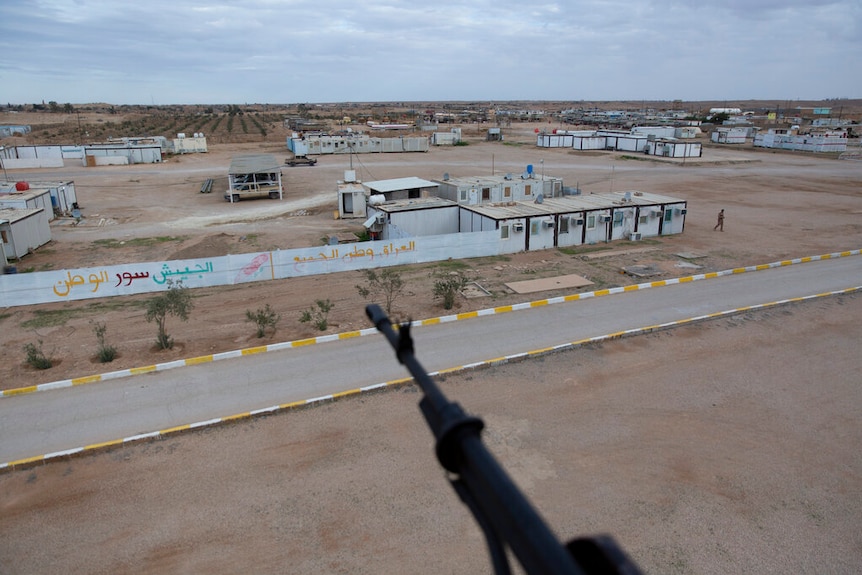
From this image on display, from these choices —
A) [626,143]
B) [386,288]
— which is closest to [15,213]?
[386,288]

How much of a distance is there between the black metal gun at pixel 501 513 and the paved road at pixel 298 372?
43.6 feet

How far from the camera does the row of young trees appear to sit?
59.3 ft

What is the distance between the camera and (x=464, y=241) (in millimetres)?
28969

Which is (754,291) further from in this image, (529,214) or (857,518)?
(857,518)

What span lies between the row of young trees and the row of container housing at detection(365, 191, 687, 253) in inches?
238

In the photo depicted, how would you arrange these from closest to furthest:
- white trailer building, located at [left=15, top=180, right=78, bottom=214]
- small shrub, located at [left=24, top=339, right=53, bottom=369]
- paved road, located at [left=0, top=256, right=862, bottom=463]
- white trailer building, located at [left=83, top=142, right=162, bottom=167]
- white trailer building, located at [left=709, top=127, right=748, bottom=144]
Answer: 1. paved road, located at [left=0, top=256, right=862, bottom=463]
2. small shrub, located at [left=24, top=339, right=53, bottom=369]
3. white trailer building, located at [left=15, top=180, right=78, bottom=214]
4. white trailer building, located at [left=83, top=142, right=162, bottom=167]
5. white trailer building, located at [left=709, top=127, right=748, bottom=144]

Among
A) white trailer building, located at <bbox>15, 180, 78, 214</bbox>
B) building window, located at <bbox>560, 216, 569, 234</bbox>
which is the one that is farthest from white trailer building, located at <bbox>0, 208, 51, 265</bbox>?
building window, located at <bbox>560, 216, 569, 234</bbox>

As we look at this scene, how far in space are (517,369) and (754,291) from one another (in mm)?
12672

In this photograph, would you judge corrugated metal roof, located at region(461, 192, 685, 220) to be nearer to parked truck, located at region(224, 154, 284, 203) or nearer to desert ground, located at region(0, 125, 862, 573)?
desert ground, located at region(0, 125, 862, 573)

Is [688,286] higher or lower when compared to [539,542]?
lower

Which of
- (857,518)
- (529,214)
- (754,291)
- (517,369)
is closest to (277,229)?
(529,214)

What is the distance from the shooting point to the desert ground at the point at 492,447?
34.3 ft

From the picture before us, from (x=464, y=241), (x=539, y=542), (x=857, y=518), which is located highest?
(x=539, y=542)

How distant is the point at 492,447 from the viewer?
521 inches
